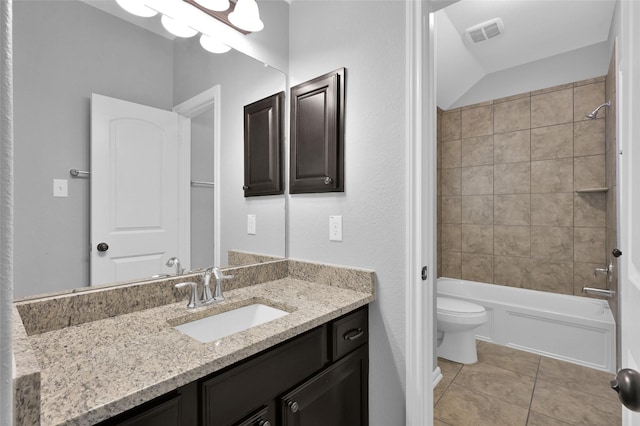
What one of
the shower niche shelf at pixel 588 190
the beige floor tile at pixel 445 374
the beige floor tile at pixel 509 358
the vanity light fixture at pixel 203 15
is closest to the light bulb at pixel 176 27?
the vanity light fixture at pixel 203 15

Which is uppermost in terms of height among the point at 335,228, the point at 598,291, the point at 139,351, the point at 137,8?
the point at 137,8

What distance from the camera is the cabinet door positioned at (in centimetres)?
103

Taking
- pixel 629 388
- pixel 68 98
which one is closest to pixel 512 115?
pixel 629 388

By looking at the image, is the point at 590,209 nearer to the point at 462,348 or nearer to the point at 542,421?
the point at 462,348

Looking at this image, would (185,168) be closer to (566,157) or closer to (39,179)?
(39,179)

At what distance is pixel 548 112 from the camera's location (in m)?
2.99

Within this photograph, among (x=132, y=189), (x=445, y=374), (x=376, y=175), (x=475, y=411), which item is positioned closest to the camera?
(x=132, y=189)

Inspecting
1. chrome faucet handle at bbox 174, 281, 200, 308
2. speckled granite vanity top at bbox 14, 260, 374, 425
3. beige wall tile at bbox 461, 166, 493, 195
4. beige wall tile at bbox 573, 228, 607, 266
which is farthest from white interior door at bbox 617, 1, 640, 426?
beige wall tile at bbox 461, 166, 493, 195

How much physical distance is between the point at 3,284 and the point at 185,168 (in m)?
1.16

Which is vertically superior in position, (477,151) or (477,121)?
(477,121)

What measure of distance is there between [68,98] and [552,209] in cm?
365

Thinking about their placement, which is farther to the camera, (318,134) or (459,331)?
(459,331)

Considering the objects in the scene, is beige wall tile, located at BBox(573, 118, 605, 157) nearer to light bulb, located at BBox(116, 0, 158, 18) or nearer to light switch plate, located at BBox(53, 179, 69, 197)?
light bulb, located at BBox(116, 0, 158, 18)

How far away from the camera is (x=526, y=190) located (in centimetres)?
312
